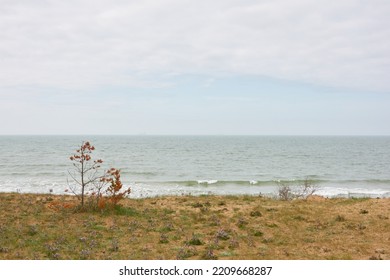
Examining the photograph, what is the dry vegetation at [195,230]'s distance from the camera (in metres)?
10.0

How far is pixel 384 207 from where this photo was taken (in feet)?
54.1

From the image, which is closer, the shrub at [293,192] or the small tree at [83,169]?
the small tree at [83,169]

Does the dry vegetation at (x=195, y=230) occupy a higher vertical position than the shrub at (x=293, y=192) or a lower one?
higher

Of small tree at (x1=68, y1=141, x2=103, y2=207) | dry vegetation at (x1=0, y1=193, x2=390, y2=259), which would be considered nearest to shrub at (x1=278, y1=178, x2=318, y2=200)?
dry vegetation at (x1=0, y1=193, x2=390, y2=259)

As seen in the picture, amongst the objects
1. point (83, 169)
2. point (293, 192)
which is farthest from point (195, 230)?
point (83, 169)

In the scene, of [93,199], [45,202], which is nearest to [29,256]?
[93,199]

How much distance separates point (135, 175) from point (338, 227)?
3582cm

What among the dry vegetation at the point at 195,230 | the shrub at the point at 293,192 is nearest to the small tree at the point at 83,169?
the dry vegetation at the point at 195,230

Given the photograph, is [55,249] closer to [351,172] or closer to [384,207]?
[384,207]

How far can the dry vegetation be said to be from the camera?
10.0 metres

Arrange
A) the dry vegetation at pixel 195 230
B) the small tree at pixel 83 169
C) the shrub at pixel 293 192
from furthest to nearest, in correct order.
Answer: the shrub at pixel 293 192
the small tree at pixel 83 169
the dry vegetation at pixel 195 230

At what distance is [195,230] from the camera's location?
12781 mm

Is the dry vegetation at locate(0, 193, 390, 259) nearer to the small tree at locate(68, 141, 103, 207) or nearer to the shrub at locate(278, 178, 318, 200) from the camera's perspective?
the small tree at locate(68, 141, 103, 207)

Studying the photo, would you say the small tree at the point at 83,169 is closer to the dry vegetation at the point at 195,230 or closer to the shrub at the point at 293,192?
the dry vegetation at the point at 195,230
